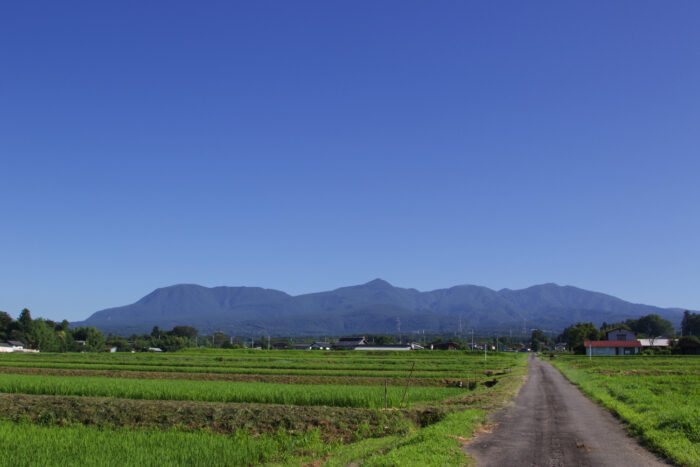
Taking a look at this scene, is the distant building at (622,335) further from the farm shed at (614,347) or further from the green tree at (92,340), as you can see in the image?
the green tree at (92,340)

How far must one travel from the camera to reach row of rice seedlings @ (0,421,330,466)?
14578 mm

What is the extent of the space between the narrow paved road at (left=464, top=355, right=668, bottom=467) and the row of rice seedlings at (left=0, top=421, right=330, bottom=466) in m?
5.18

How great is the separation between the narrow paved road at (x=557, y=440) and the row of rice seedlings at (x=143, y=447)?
5178mm

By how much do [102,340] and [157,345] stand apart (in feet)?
87.2

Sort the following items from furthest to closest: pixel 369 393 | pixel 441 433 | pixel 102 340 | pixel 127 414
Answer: pixel 102 340 → pixel 369 393 → pixel 127 414 → pixel 441 433

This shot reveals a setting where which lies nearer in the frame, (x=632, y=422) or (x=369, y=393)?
(x=632, y=422)

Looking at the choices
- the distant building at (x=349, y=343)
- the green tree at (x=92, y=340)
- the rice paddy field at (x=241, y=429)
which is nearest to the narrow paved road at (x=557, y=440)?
the rice paddy field at (x=241, y=429)

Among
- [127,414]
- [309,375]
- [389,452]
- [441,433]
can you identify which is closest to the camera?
[389,452]

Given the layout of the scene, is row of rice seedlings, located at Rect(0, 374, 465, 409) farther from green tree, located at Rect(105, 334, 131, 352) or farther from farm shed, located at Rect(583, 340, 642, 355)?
green tree, located at Rect(105, 334, 131, 352)

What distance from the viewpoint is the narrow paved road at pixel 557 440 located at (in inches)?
537

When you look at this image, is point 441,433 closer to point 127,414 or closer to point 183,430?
point 183,430

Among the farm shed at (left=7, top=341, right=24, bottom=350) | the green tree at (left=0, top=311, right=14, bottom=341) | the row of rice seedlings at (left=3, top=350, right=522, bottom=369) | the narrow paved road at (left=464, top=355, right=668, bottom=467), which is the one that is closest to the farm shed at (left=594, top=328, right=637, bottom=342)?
the row of rice seedlings at (left=3, top=350, right=522, bottom=369)

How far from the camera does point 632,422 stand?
1900 cm

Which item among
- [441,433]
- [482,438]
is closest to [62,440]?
[441,433]
